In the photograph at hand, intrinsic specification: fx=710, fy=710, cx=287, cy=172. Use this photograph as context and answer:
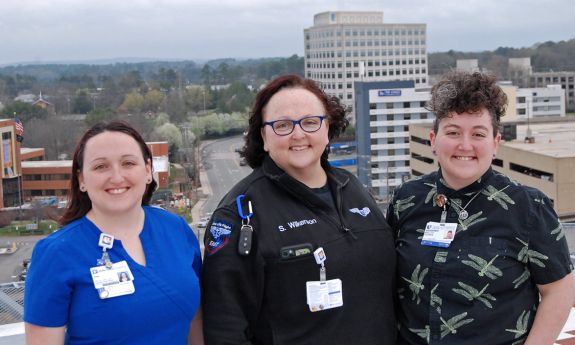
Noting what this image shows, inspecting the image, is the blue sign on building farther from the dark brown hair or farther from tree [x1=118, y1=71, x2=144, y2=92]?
tree [x1=118, y1=71, x2=144, y2=92]

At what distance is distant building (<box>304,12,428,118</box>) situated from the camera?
175 feet

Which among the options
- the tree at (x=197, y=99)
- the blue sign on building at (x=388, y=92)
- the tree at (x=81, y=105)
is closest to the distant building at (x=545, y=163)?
the blue sign on building at (x=388, y=92)

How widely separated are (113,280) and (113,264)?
0.05 metres

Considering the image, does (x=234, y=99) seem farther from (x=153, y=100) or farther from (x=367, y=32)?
(x=367, y=32)

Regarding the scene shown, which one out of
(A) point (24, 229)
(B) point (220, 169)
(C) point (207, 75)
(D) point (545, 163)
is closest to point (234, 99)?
(B) point (220, 169)

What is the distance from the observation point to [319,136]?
6.15 ft

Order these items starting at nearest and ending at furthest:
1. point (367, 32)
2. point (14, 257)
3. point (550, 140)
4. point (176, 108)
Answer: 1. point (14, 257)
2. point (550, 140)
3. point (176, 108)
4. point (367, 32)

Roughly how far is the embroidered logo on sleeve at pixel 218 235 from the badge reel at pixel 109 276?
21 cm

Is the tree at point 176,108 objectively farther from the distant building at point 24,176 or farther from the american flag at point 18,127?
the american flag at point 18,127

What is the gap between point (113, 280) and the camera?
5.42 feet

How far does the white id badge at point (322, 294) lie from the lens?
1785 mm

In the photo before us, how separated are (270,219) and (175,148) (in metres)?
36.5

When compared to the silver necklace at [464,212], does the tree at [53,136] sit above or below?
below

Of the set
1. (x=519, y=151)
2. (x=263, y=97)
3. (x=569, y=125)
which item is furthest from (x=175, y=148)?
(x=263, y=97)
